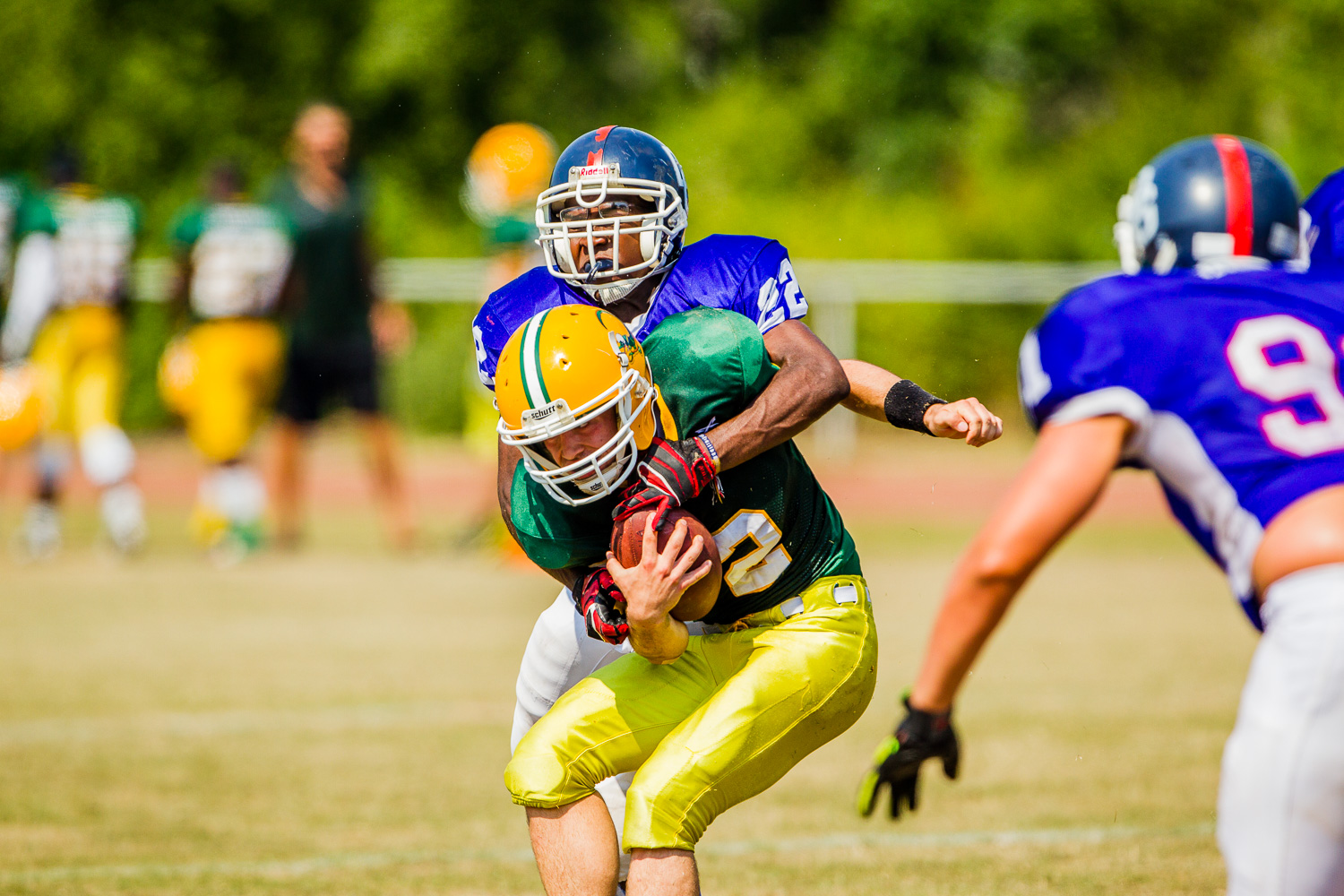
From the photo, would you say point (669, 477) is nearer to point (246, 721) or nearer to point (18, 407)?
point (246, 721)

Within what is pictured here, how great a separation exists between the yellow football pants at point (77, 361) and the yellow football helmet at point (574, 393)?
746 centimetres

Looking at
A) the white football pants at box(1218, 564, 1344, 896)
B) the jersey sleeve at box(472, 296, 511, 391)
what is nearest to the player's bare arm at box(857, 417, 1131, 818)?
the white football pants at box(1218, 564, 1344, 896)

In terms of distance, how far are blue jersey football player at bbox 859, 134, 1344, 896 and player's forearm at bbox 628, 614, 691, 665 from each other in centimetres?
49

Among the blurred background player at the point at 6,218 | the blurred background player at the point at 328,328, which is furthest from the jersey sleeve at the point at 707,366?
the blurred background player at the point at 6,218

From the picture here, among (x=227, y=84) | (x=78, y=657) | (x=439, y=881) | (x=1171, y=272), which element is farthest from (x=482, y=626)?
(x=227, y=84)

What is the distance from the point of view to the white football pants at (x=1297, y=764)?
202 cm

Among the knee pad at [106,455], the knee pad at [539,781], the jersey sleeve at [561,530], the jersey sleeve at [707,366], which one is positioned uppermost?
the jersey sleeve at [707,366]

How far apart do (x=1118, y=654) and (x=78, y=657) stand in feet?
14.6

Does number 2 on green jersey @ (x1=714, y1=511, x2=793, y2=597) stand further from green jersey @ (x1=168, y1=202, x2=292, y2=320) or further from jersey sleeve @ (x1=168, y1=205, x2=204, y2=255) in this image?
jersey sleeve @ (x1=168, y1=205, x2=204, y2=255)

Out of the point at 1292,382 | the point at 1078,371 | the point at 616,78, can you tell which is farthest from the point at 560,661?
the point at 616,78

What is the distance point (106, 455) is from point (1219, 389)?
8.01 m

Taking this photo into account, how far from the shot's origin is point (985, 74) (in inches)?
1037

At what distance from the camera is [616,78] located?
2416cm

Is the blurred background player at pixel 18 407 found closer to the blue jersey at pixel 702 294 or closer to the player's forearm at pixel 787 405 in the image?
the blue jersey at pixel 702 294
